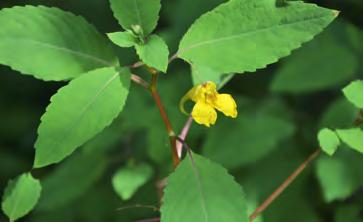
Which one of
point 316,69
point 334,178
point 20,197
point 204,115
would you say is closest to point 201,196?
point 204,115

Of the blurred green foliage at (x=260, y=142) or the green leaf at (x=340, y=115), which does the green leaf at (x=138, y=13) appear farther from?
the green leaf at (x=340, y=115)

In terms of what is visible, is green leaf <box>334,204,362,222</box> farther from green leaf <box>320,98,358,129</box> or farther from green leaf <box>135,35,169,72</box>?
green leaf <box>135,35,169,72</box>

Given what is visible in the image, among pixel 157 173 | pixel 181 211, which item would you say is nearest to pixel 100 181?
pixel 157 173

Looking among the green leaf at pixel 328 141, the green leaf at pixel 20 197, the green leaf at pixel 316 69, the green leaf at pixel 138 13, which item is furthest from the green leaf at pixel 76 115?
the green leaf at pixel 316 69

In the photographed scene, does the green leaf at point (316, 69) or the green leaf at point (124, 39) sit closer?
the green leaf at point (124, 39)

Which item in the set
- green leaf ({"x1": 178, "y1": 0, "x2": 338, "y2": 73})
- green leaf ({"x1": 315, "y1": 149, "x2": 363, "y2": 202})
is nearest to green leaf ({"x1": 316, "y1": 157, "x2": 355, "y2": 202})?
green leaf ({"x1": 315, "y1": 149, "x2": 363, "y2": 202})

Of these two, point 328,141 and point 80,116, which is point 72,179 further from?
point 328,141
